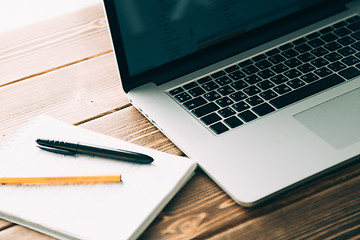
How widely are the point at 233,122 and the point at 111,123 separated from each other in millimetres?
206

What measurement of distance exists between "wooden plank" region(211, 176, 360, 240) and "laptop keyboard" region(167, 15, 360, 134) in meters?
0.16

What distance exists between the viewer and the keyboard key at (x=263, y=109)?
70 cm

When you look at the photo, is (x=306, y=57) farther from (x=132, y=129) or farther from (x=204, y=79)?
(x=132, y=129)

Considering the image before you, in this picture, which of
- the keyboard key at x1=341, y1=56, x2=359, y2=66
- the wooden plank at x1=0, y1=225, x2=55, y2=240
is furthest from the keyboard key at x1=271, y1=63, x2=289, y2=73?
the wooden plank at x1=0, y1=225, x2=55, y2=240

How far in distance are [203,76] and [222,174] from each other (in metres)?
0.23

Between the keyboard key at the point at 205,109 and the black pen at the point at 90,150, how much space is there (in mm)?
119

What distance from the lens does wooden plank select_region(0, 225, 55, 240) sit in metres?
0.57

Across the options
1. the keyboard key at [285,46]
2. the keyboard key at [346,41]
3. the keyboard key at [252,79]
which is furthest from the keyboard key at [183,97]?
the keyboard key at [346,41]

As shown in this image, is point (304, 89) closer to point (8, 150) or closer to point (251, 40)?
point (251, 40)

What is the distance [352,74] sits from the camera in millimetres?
752

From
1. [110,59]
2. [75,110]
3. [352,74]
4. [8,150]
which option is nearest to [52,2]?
[110,59]

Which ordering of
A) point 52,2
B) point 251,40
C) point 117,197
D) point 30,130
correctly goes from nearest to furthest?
point 117,197 < point 30,130 < point 251,40 < point 52,2

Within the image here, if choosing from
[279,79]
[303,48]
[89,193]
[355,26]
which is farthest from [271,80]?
[89,193]

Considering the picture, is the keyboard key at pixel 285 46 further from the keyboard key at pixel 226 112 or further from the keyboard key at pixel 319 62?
the keyboard key at pixel 226 112
